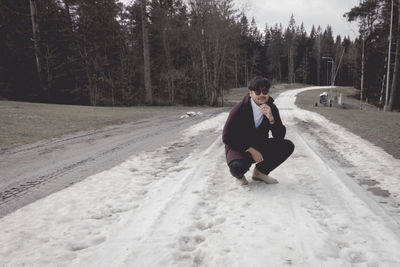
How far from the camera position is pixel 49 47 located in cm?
2108

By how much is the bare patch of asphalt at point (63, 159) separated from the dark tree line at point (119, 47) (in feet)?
52.8

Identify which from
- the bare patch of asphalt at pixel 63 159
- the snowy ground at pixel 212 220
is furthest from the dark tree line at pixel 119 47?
the snowy ground at pixel 212 220

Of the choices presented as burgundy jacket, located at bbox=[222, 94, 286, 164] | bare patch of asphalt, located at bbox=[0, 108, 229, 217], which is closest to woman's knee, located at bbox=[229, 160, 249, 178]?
burgundy jacket, located at bbox=[222, 94, 286, 164]

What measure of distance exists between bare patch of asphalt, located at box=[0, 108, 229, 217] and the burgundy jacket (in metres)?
1.91

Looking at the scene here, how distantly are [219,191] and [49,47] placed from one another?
915 inches

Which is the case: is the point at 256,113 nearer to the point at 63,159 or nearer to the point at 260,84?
the point at 260,84

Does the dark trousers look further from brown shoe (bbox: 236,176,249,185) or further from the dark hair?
the dark hair

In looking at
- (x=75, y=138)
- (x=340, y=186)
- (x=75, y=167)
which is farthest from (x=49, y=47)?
(x=340, y=186)

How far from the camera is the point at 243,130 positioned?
11.0 ft

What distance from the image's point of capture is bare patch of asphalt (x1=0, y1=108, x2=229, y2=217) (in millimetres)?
3564

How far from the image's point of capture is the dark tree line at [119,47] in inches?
834

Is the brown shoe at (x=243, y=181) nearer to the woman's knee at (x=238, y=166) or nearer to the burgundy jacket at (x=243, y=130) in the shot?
the woman's knee at (x=238, y=166)

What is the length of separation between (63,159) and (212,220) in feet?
13.1

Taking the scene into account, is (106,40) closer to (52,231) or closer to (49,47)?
(49,47)
